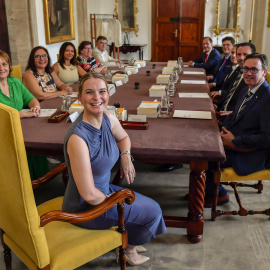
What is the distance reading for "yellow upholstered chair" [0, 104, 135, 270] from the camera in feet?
4.67

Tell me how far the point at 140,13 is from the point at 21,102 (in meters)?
8.19

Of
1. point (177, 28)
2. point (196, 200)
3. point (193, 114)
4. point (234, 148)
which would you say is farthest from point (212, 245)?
point (177, 28)

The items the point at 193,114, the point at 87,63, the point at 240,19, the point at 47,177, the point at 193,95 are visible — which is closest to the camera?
the point at 47,177

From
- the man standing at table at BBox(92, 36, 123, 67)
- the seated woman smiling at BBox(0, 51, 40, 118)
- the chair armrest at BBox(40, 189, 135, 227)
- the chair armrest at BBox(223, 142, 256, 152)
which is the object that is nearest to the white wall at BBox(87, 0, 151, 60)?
the man standing at table at BBox(92, 36, 123, 67)

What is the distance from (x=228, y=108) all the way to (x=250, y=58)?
113cm

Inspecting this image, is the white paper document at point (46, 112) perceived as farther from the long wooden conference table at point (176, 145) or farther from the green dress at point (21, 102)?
the green dress at point (21, 102)

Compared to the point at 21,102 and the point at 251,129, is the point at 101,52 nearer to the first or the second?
the point at 21,102

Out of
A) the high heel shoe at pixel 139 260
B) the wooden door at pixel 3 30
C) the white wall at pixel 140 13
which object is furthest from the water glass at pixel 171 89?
the white wall at pixel 140 13

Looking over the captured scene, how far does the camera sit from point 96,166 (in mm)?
1875

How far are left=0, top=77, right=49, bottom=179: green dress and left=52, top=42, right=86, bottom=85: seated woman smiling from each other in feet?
5.06

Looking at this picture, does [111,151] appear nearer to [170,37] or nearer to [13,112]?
[13,112]

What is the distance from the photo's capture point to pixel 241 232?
2613 mm

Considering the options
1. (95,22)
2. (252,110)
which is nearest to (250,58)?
(252,110)

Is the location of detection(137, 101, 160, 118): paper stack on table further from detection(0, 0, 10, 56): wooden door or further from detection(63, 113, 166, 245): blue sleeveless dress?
detection(0, 0, 10, 56): wooden door
